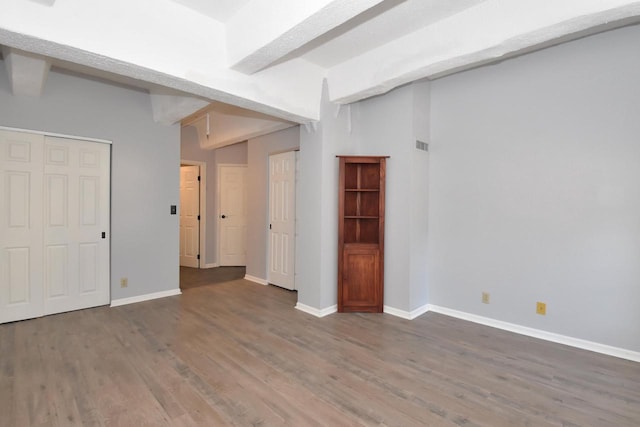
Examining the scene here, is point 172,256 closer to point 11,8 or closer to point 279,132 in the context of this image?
point 279,132

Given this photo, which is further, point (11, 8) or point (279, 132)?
point (279, 132)

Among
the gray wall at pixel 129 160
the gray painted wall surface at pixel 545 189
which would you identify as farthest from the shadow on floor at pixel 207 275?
the gray painted wall surface at pixel 545 189

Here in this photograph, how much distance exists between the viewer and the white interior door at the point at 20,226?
3.44 metres

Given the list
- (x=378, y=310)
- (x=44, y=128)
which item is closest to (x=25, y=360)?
(x=44, y=128)

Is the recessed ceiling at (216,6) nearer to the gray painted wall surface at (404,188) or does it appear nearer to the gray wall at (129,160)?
the gray painted wall surface at (404,188)

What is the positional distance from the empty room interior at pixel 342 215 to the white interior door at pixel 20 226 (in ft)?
0.07

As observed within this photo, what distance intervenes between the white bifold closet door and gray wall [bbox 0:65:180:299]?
5.1 inches

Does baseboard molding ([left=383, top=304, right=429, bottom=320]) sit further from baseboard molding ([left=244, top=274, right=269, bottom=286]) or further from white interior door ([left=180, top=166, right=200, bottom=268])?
white interior door ([left=180, top=166, right=200, bottom=268])

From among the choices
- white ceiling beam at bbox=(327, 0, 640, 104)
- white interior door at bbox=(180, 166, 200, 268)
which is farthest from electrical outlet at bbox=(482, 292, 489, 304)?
white interior door at bbox=(180, 166, 200, 268)

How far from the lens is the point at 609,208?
288 cm

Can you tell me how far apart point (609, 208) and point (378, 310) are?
2.42 m

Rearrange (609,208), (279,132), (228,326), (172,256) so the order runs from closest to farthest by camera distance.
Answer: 1. (609,208)
2. (228,326)
3. (172,256)
4. (279,132)

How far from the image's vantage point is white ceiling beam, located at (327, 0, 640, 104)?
211 cm

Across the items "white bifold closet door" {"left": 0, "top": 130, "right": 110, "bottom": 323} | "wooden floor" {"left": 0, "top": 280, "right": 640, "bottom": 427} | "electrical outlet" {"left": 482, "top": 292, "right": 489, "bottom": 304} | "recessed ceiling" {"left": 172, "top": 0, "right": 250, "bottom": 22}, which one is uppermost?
"recessed ceiling" {"left": 172, "top": 0, "right": 250, "bottom": 22}
